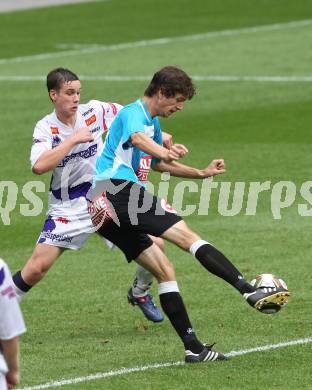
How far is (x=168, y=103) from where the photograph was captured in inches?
435

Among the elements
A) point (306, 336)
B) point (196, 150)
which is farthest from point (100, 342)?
point (196, 150)

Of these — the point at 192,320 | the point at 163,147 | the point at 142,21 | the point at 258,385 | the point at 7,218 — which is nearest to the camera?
the point at 258,385

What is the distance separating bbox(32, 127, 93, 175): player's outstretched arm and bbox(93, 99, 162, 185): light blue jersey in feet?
0.78

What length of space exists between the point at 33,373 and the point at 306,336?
2383 millimetres

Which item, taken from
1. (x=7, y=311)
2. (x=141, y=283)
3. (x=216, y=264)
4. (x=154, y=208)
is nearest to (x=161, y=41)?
(x=141, y=283)

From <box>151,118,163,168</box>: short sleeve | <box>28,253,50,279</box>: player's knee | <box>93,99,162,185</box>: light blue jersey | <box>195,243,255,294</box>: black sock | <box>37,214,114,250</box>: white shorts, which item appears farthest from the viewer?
<box>37,214,114,250</box>: white shorts

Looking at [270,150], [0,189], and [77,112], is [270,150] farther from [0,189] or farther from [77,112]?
[77,112]

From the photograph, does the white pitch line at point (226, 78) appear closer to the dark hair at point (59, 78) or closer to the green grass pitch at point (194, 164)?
the green grass pitch at point (194, 164)

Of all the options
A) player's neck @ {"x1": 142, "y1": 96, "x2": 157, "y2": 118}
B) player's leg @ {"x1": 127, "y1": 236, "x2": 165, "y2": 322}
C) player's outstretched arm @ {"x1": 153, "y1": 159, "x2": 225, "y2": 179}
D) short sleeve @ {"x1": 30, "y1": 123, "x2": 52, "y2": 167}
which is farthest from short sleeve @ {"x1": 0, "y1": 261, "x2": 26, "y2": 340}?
player's leg @ {"x1": 127, "y1": 236, "x2": 165, "y2": 322}

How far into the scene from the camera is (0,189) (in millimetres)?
17875

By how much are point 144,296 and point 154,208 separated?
1724 millimetres

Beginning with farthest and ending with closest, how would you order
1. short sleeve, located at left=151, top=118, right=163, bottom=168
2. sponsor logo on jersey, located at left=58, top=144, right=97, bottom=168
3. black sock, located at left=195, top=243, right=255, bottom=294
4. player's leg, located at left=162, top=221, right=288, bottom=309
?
1. sponsor logo on jersey, located at left=58, top=144, right=97, bottom=168
2. short sleeve, located at left=151, top=118, right=163, bottom=168
3. black sock, located at left=195, top=243, right=255, bottom=294
4. player's leg, located at left=162, top=221, right=288, bottom=309

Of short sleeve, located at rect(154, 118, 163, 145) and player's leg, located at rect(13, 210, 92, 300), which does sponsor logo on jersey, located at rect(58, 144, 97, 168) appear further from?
short sleeve, located at rect(154, 118, 163, 145)

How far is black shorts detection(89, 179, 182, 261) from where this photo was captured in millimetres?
10914
